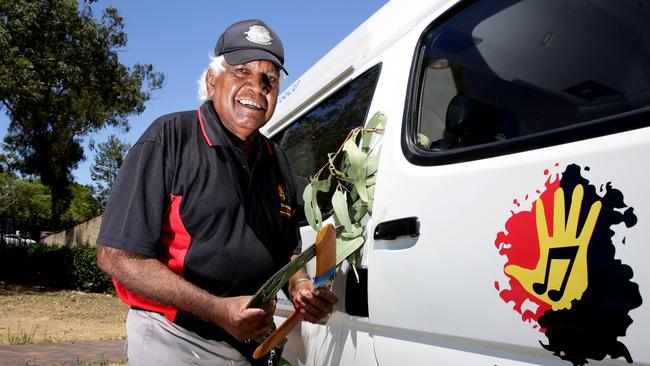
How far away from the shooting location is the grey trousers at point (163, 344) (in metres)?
1.72

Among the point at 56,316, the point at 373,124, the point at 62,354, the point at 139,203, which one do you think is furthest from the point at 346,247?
the point at 56,316

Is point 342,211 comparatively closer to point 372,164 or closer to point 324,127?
point 372,164

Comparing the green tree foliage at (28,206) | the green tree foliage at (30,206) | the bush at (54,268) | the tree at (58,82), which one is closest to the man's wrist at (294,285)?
the tree at (58,82)

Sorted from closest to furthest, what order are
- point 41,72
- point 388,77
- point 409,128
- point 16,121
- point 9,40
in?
point 409,128, point 388,77, point 9,40, point 41,72, point 16,121

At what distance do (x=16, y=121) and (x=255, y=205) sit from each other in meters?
23.8

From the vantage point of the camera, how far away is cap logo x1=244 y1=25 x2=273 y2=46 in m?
1.94

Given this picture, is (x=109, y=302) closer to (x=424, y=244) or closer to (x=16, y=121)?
(x=16, y=121)

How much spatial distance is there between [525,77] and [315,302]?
2.98 ft

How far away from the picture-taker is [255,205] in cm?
190

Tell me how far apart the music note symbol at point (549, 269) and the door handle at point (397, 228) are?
371 millimetres

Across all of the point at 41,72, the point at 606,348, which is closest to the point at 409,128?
the point at 606,348

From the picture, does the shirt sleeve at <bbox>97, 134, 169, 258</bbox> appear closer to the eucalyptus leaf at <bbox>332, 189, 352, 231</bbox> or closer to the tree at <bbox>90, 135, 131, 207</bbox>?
the eucalyptus leaf at <bbox>332, 189, 352, 231</bbox>

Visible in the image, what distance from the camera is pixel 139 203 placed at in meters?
1.63

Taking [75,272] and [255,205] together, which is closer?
[255,205]
